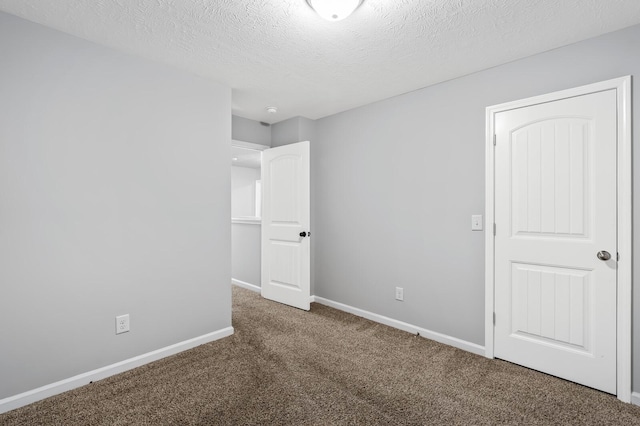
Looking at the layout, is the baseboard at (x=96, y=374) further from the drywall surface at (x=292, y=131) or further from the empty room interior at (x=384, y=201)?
the drywall surface at (x=292, y=131)

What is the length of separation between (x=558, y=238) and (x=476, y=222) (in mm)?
569

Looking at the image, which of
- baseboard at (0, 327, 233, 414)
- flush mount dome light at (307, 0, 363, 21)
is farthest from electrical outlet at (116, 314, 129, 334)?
flush mount dome light at (307, 0, 363, 21)

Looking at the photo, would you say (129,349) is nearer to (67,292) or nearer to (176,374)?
(176,374)

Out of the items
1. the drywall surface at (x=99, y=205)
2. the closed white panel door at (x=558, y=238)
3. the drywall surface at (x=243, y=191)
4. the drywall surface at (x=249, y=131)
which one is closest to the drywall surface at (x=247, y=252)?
the drywall surface at (x=249, y=131)

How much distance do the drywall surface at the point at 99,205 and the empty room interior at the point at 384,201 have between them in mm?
12


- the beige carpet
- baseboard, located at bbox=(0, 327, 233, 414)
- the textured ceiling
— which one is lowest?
the beige carpet

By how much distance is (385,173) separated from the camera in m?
3.32

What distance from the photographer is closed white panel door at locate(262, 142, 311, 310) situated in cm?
369

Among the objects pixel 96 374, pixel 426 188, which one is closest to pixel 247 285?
pixel 96 374

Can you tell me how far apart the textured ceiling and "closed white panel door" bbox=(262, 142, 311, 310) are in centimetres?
119

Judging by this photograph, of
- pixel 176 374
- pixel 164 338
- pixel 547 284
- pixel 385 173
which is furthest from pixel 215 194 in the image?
pixel 547 284

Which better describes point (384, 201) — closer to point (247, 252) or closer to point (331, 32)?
point (331, 32)

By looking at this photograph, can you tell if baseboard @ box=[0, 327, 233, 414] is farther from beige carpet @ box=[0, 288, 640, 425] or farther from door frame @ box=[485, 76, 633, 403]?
door frame @ box=[485, 76, 633, 403]

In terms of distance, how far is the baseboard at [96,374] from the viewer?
1.89 metres
